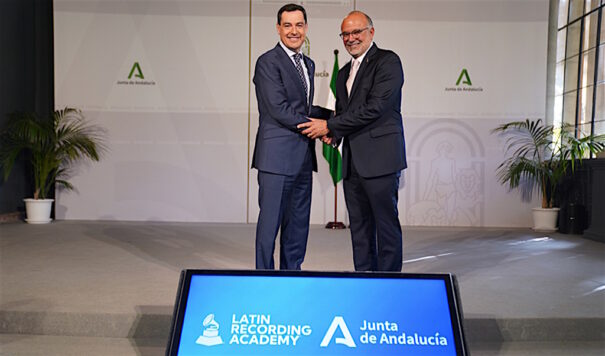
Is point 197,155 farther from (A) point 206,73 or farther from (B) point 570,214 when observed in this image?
(B) point 570,214

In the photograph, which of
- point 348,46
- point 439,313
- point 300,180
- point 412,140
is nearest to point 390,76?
point 348,46

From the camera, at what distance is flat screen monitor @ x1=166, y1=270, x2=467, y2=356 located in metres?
1.49

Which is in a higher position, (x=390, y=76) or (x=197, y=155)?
(x=390, y=76)

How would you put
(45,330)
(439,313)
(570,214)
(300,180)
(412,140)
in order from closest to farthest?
(439,313) → (45,330) → (300,180) → (570,214) → (412,140)

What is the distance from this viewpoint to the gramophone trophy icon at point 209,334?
1495 millimetres

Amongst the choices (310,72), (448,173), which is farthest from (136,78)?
(310,72)

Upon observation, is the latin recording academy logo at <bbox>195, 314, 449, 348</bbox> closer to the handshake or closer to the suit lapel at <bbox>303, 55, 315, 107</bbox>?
the handshake

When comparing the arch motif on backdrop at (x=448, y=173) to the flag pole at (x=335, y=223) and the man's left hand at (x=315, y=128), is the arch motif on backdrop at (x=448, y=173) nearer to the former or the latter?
the flag pole at (x=335, y=223)

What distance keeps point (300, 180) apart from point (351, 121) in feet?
1.30

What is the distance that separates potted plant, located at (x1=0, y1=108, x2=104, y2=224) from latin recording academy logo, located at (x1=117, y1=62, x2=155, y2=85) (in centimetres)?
65

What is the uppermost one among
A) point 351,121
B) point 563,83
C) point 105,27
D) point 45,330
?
point 105,27

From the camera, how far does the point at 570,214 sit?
6109 mm

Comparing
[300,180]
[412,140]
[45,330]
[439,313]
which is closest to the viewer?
[439,313]

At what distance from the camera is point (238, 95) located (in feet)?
21.9
